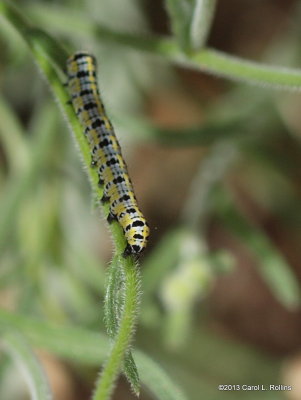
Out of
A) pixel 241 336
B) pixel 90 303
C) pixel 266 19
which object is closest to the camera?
pixel 90 303

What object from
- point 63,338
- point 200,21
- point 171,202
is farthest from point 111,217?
point 171,202

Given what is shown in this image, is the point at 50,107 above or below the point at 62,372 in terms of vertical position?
above

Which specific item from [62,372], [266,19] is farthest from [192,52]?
[266,19]

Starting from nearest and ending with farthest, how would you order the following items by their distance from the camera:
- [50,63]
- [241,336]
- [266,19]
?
1. [50,63]
2. [241,336]
3. [266,19]

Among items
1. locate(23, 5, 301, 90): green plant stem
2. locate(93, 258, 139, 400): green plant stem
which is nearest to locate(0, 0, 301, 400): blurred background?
locate(23, 5, 301, 90): green plant stem

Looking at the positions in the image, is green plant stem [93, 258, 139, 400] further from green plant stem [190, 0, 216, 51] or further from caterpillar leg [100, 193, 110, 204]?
green plant stem [190, 0, 216, 51]

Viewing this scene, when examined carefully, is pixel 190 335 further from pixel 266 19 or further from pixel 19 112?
pixel 266 19
